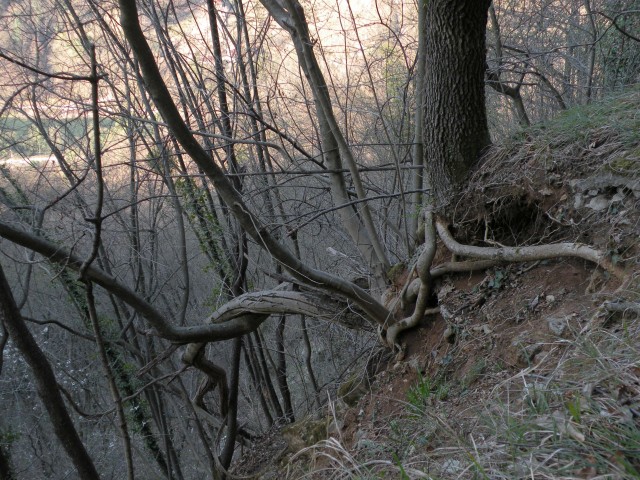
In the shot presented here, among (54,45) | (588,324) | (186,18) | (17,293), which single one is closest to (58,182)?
(54,45)

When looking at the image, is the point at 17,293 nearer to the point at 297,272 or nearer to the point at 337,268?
the point at 337,268

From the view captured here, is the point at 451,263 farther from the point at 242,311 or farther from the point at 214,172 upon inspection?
the point at 242,311

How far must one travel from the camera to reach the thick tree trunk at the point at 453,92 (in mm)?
3469

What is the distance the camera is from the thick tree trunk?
3469mm

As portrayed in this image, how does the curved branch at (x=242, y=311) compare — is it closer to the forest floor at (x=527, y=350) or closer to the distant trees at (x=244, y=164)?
the distant trees at (x=244, y=164)

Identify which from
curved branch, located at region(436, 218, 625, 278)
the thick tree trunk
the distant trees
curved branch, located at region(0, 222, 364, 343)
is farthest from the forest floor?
curved branch, located at region(0, 222, 364, 343)

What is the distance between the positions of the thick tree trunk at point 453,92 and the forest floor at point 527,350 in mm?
186

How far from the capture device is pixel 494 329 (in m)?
3.11

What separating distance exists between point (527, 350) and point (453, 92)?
190 cm

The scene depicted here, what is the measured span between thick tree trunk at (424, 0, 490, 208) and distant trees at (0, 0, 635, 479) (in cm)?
1

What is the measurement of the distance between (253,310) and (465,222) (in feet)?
6.51

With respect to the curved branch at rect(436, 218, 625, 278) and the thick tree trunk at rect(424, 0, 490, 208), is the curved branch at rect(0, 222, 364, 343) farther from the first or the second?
the thick tree trunk at rect(424, 0, 490, 208)

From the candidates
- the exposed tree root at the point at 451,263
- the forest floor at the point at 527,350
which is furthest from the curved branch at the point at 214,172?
the forest floor at the point at 527,350

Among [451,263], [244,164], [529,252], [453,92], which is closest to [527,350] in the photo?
[529,252]
